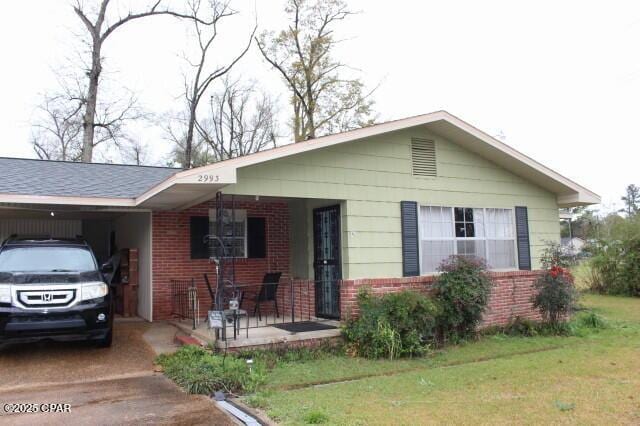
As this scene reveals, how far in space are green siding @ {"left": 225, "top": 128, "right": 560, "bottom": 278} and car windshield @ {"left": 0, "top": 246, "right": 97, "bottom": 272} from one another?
8.28ft

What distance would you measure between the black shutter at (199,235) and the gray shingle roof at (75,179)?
3.60 feet

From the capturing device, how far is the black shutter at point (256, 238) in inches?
439

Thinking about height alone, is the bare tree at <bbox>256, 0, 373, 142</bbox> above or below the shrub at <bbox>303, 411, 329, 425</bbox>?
above

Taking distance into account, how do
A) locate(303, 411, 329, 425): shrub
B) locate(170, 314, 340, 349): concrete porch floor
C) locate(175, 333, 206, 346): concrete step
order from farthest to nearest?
locate(175, 333, 206, 346): concrete step, locate(170, 314, 340, 349): concrete porch floor, locate(303, 411, 329, 425): shrub

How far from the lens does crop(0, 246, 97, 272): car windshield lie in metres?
7.50

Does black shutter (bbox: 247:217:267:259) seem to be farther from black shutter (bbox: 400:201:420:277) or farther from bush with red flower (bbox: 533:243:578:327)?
bush with red flower (bbox: 533:243:578:327)

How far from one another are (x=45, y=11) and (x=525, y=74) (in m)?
20.0

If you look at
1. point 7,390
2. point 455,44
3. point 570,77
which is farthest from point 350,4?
point 7,390

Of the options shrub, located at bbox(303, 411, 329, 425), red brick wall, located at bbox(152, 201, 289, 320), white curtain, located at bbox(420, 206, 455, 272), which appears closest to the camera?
shrub, located at bbox(303, 411, 329, 425)

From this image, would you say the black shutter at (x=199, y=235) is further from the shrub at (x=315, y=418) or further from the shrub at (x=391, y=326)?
the shrub at (x=315, y=418)

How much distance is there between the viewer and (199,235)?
10719 mm

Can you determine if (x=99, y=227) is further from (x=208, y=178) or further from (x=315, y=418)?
(x=315, y=418)

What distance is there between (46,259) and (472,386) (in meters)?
6.27

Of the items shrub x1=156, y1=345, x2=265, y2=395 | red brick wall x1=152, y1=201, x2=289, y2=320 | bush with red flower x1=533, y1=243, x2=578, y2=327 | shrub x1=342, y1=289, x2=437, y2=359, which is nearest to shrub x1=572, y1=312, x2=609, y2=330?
bush with red flower x1=533, y1=243, x2=578, y2=327
